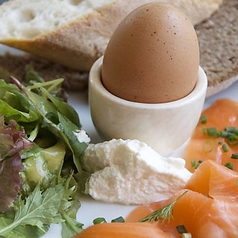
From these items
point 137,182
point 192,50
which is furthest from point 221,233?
point 192,50

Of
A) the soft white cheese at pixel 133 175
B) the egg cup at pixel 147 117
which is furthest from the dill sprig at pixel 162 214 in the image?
the egg cup at pixel 147 117

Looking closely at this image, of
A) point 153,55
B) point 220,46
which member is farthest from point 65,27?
point 220,46

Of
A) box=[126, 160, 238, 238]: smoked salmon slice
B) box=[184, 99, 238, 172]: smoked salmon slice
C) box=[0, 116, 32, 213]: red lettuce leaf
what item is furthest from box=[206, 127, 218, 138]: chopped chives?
box=[0, 116, 32, 213]: red lettuce leaf

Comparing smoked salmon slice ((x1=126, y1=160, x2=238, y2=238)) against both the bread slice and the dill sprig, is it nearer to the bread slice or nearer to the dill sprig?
the dill sprig

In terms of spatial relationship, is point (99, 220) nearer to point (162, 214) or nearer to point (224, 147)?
point (162, 214)

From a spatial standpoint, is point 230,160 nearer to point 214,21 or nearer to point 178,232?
point 178,232

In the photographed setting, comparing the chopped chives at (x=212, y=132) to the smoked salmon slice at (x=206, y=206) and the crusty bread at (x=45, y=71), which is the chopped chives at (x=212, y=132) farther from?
the crusty bread at (x=45, y=71)
